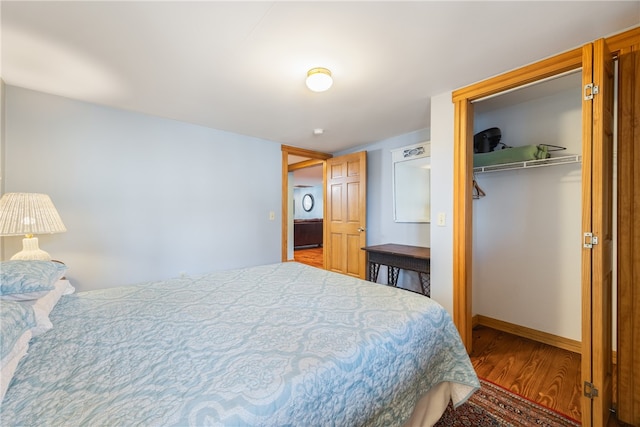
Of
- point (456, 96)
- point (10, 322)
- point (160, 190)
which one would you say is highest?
point (456, 96)

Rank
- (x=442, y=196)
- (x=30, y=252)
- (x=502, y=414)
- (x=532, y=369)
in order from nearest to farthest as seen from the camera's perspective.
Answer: (x=502, y=414), (x=30, y=252), (x=532, y=369), (x=442, y=196)

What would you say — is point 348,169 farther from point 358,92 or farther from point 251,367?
point 251,367

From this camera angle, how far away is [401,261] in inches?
113

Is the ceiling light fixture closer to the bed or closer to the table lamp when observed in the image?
the bed

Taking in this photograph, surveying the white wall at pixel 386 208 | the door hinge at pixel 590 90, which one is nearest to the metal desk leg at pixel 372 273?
the white wall at pixel 386 208

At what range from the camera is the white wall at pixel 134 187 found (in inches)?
88.3

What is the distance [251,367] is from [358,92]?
7.09 feet

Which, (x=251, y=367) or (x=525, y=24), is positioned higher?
(x=525, y=24)

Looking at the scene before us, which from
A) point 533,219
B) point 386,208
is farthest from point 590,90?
point 386,208

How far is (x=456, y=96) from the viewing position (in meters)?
2.17

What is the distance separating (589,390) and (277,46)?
8.47ft

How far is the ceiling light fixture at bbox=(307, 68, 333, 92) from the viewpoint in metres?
1.80

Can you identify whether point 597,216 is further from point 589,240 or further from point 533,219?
point 533,219

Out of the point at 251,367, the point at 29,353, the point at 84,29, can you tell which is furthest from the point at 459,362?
the point at 84,29
